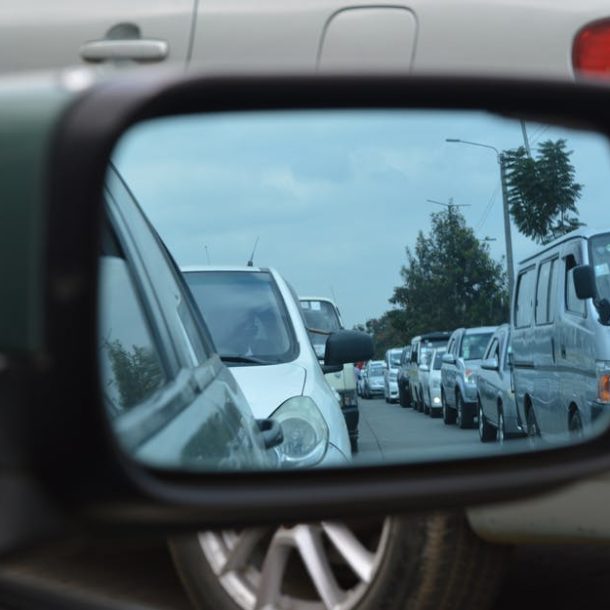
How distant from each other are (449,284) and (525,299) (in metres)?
0.41

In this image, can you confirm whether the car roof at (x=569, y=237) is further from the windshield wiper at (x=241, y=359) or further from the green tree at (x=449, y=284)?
the windshield wiper at (x=241, y=359)

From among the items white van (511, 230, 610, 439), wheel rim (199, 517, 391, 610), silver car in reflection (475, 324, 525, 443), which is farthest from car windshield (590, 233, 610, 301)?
wheel rim (199, 517, 391, 610)

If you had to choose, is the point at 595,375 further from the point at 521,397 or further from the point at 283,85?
the point at 283,85

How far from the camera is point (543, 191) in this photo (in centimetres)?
250

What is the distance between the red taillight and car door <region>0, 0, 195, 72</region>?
1.05 metres

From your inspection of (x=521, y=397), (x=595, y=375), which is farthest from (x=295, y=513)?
(x=595, y=375)

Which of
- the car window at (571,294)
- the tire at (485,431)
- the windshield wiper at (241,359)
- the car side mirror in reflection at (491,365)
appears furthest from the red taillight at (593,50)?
the windshield wiper at (241,359)

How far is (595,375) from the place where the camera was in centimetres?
306

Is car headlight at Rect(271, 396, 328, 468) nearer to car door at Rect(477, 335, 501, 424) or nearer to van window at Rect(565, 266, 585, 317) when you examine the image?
car door at Rect(477, 335, 501, 424)

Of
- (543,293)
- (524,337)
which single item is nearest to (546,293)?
(543,293)

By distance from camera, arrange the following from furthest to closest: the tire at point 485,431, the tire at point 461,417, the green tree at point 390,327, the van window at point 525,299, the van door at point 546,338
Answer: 1. the van door at point 546,338
2. the van window at point 525,299
3. the tire at point 461,417
4. the green tree at point 390,327
5. the tire at point 485,431

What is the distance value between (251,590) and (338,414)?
2.07ft

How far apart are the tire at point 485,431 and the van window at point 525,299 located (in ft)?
0.68

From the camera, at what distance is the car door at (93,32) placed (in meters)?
3.43
